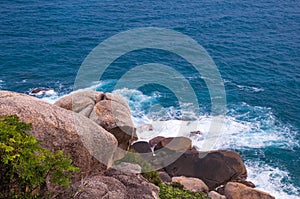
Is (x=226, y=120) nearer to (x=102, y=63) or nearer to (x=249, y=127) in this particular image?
(x=249, y=127)

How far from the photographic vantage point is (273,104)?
50812 millimetres

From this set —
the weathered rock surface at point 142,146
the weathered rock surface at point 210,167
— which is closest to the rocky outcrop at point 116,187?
the weathered rock surface at point 210,167

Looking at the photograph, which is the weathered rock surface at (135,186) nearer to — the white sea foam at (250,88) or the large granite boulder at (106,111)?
the large granite boulder at (106,111)

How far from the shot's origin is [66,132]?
64.8 feet

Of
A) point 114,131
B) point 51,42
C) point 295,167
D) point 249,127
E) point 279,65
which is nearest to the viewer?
point 114,131

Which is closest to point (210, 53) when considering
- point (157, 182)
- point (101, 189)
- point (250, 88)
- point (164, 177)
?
point (250, 88)

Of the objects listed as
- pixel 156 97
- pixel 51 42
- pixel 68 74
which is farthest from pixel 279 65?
pixel 51 42

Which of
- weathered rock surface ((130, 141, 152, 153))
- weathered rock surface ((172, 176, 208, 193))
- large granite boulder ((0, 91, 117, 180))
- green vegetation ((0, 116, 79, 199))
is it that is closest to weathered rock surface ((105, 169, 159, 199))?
large granite boulder ((0, 91, 117, 180))

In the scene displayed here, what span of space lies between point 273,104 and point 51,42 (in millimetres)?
39274

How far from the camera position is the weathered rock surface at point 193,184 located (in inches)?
1229

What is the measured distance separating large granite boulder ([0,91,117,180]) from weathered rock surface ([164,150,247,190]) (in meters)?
15.0

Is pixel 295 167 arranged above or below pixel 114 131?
below

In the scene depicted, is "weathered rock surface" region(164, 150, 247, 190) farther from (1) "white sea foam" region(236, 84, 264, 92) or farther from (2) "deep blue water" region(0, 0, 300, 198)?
(1) "white sea foam" region(236, 84, 264, 92)

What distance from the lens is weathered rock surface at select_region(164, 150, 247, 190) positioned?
35.0 m
